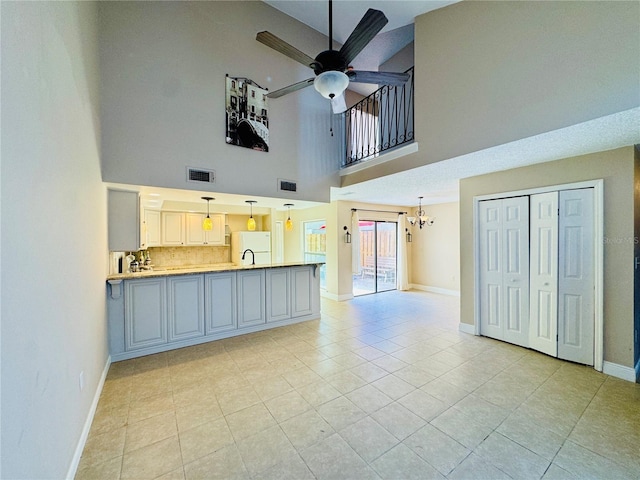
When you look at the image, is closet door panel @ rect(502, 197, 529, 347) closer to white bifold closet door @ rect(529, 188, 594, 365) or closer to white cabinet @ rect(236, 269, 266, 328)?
white bifold closet door @ rect(529, 188, 594, 365)

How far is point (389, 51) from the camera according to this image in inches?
204

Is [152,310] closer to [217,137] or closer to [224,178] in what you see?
[224,178]

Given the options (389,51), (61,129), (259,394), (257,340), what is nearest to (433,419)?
(259,394)

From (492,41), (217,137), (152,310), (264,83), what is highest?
(264,83)

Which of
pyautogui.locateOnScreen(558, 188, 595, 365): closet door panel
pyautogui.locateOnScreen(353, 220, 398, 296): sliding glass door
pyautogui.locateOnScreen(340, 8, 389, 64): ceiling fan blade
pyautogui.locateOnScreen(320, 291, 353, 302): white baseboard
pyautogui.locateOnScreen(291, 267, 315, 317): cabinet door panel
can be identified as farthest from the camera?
pyautogui.locateOnScreen(353, 220, 398, 296): sliding glass door

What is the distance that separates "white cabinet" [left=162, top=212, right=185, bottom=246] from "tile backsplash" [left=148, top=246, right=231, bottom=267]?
1.24 ft

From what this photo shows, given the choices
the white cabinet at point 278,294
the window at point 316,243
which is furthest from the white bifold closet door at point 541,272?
the window at point 316,243

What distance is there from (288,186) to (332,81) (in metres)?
2.22

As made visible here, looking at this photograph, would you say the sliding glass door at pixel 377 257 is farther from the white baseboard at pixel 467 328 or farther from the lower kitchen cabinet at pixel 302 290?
the white baseboard at pixel 467 328

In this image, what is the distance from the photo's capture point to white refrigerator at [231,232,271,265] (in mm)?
6676

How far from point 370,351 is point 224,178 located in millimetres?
3151

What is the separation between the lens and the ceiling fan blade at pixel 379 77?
2381 mm

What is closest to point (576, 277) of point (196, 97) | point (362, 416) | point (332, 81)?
point (362, 416)

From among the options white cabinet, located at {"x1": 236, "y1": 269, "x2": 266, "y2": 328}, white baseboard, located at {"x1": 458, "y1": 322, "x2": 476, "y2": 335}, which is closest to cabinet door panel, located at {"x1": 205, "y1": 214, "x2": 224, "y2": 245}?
white cabinet, located at {"x1": 236, "y1": 269, "x2": 266, "y2": 328}
